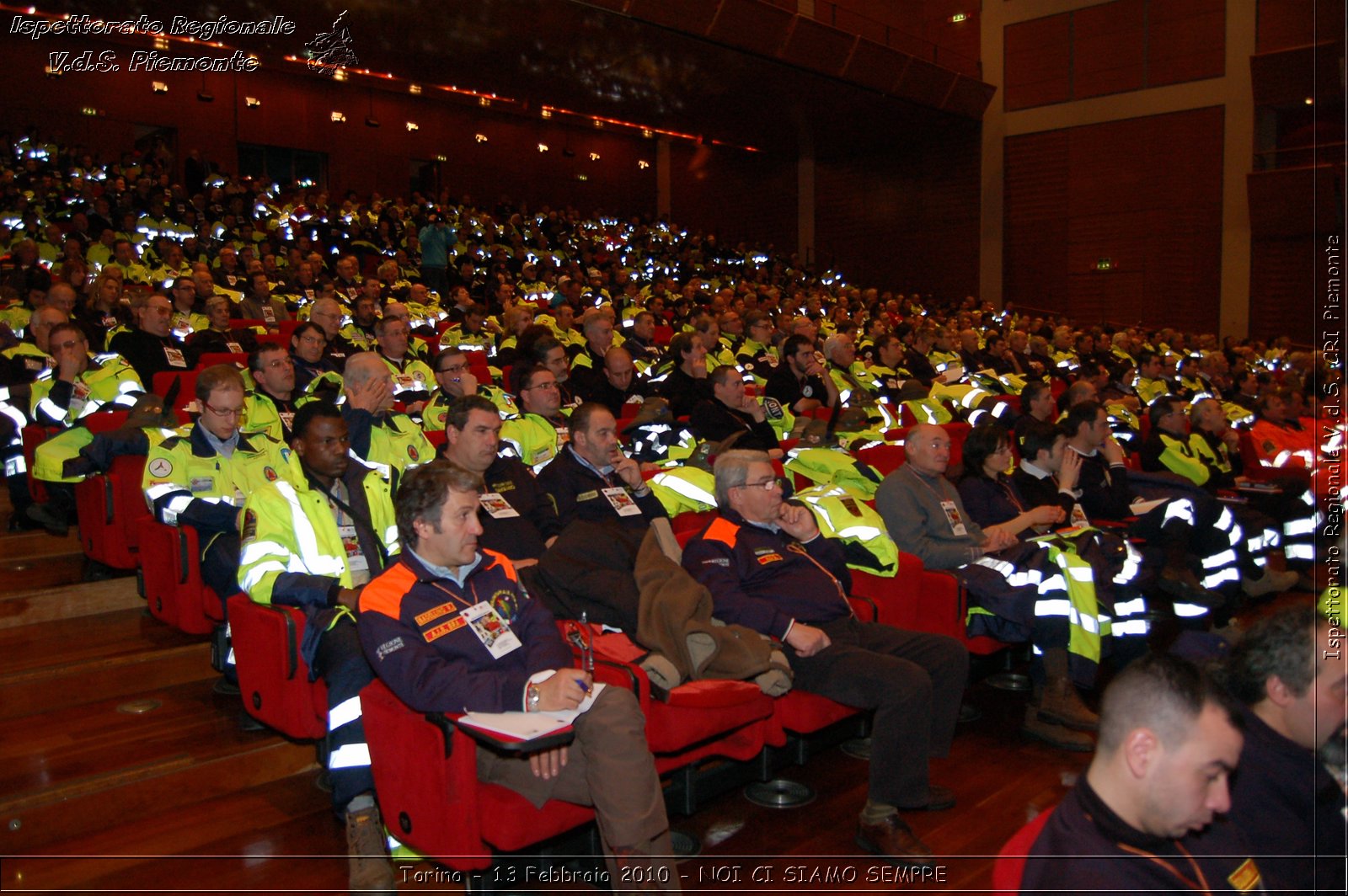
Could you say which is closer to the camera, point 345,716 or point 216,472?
point 345,716

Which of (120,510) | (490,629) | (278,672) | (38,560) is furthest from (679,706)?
(38,560)

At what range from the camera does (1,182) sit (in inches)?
319

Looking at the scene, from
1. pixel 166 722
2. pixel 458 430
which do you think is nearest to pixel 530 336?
pixel 458 430

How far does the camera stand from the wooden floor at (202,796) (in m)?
2.21

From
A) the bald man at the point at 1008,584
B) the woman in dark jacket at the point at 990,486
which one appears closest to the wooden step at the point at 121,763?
the bald man at the point at 1008,584

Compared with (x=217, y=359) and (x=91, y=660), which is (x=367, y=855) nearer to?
(x=91, y=660)

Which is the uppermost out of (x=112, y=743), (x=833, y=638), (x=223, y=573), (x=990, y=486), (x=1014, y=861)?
(x=990, y=486)

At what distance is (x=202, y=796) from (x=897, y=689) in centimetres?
183

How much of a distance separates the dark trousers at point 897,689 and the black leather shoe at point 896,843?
7 cm

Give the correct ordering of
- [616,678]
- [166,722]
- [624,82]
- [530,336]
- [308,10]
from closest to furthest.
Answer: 1. [616,678]
2. [166,722]
3. [530,336]
4. [308,10]
5. [624,82]

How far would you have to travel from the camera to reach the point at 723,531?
2.79 meters

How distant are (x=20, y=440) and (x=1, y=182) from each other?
5507 millimetres

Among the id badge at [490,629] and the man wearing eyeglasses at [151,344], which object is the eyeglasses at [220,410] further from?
the man wearing eyeglasses at [151,344]

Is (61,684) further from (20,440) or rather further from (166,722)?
(20,440)
